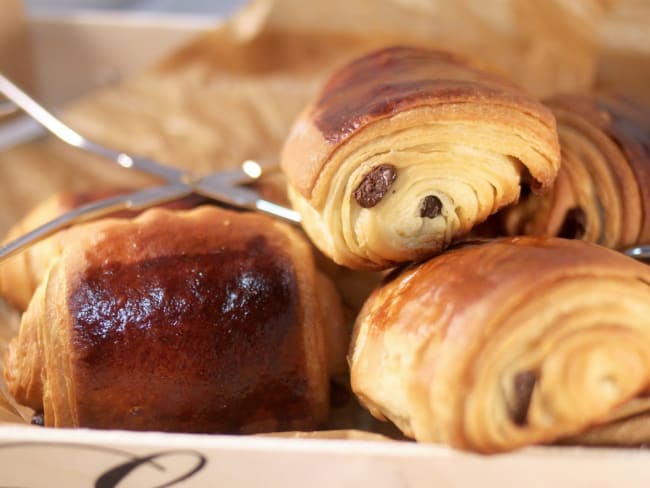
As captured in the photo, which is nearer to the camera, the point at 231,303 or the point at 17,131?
the point at 231,303

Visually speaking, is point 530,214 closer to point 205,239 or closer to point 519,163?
point 519,163

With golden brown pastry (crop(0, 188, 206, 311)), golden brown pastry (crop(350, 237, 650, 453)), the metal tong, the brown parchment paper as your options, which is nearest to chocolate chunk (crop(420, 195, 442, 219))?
golden brown pastry (crop(350, 237, 650, 453))

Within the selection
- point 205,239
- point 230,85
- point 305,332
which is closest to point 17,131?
point 230,85

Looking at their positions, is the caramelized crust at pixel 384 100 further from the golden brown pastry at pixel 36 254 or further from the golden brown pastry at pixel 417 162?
the golden brown pastry at pixel 36 254

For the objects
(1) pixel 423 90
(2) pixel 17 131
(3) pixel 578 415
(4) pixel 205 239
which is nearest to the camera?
(3) pixel 578 415

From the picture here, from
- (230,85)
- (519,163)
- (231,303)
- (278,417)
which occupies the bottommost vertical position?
(278,417)

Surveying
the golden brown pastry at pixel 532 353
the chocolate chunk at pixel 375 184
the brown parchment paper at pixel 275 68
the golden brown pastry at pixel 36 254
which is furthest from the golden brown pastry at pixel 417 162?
the brown parchment paper at pixel 275 68

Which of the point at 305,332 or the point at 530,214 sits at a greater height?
the point at 530,214
